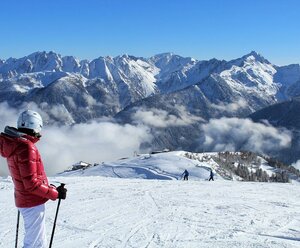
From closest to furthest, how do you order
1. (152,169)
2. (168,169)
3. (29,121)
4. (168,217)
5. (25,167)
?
(25,167) < (29,121) < (168,217) < (152,169) < (168,169)

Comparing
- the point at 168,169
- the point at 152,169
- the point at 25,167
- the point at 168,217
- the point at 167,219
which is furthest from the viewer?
the point at 168,169

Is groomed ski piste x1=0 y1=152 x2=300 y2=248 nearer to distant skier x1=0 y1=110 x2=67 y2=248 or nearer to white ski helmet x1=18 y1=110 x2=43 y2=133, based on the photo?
distant skier x1=0 y1=110 x2=67 y2=248

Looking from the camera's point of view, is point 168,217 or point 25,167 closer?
point 25,167

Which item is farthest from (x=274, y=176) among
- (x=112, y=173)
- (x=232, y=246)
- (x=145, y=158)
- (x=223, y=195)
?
(x=232, y=246)

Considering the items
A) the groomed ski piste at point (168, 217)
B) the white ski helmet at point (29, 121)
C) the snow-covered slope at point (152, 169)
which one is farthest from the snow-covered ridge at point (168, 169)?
the white ski helmet at point (29, 121)

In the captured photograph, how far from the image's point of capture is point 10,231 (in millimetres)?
11867

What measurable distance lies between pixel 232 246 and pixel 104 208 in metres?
6.49

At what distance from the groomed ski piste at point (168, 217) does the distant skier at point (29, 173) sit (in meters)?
3.42

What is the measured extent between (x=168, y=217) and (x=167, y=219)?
36 centimetres

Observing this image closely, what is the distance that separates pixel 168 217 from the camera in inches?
556

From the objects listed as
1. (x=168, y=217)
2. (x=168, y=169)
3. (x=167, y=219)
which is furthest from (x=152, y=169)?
(x=167, y=219)

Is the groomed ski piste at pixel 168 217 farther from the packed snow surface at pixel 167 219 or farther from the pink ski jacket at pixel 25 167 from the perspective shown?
the pink ski jacket at pixel 25 167

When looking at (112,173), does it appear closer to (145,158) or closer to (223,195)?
(145,158)

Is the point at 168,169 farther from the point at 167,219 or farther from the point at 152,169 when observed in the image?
the point at 167,219
